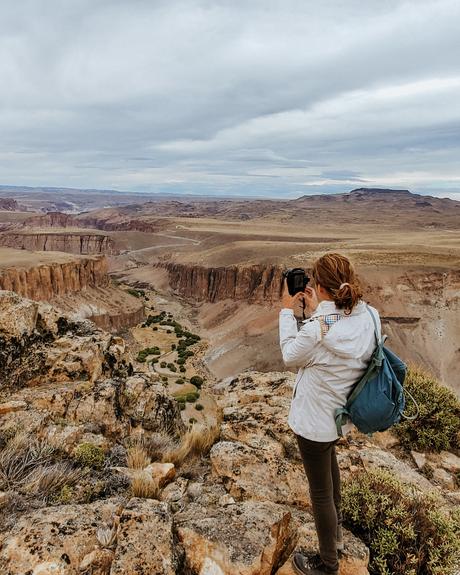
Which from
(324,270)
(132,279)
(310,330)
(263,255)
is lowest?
(132,279)

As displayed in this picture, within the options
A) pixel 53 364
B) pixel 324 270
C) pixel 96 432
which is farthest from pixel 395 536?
pixel 53 364

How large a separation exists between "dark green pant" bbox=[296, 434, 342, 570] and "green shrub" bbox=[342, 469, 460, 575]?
26.1 inches

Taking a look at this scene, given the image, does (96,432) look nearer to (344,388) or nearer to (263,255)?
(344,388)

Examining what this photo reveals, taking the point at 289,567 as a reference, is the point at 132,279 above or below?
below

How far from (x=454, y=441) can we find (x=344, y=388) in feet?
20.6

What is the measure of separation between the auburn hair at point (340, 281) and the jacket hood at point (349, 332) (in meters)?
0.07

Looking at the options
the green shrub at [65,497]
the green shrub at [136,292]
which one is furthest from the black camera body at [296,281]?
the green shrub at [136,292]

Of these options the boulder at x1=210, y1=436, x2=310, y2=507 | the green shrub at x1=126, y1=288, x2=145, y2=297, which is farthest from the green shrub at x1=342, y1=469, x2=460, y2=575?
the green shrub at x1=126, y1=288, x2=145, y2=297

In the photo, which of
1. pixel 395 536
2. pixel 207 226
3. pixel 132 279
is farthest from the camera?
pixel 207 226

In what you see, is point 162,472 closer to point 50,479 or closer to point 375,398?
point 50,479

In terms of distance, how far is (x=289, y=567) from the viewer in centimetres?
363

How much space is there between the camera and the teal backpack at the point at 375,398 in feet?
10.4

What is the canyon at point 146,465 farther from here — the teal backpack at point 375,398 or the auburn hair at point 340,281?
the teal backpack at point 375,398

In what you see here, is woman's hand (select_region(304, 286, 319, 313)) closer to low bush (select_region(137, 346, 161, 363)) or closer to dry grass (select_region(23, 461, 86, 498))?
dry grass (select_region(23, 461, 86, 498))
